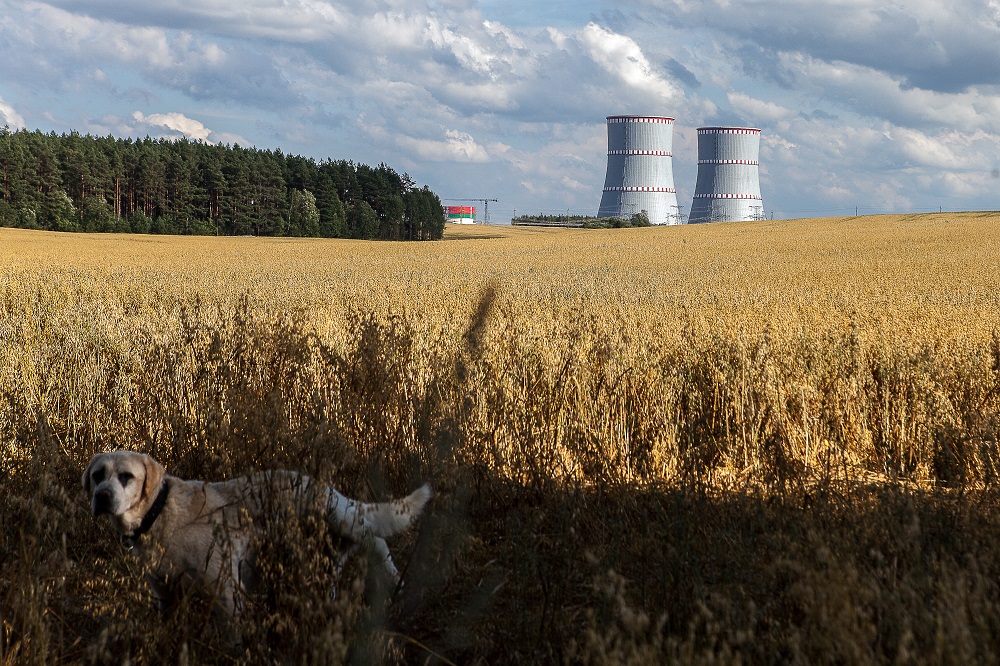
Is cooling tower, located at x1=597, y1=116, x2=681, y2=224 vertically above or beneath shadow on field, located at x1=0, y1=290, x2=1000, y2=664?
Answer: above

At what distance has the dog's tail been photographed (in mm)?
3154

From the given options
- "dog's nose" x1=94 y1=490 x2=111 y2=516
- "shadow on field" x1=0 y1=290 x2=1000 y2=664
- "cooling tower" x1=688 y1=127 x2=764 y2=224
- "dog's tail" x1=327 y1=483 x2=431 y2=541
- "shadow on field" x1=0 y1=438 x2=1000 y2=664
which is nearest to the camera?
"shadow on field" x1=0 y1=438 x2=1000 y2=664

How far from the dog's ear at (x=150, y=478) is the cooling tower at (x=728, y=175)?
6844 cm

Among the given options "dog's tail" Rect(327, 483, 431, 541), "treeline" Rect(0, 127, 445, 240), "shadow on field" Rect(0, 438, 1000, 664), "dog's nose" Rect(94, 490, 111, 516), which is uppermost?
"treeline" Rect(0, 127, 445, 240)

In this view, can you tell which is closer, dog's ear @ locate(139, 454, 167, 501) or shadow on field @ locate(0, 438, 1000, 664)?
shadow on field @ locate(0, 438, 1000, 664)

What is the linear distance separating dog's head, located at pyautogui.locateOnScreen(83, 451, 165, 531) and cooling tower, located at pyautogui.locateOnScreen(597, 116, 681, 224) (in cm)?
6131

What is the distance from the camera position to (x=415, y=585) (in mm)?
3295

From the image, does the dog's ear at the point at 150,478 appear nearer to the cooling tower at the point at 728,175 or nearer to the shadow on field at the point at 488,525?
the shadow on field at the point at 488,525

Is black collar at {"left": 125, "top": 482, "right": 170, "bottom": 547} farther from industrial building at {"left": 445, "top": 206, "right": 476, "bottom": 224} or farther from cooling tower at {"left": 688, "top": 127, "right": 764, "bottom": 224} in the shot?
industrial building at {"left": 445, "top": 206, "right": 476, "bottom": 224}

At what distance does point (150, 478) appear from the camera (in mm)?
3037

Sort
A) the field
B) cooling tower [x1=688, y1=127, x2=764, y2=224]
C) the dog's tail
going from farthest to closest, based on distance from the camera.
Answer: cooling tower [x1=688, y1=127, x2=764, y2=224], the dog's tail, the field

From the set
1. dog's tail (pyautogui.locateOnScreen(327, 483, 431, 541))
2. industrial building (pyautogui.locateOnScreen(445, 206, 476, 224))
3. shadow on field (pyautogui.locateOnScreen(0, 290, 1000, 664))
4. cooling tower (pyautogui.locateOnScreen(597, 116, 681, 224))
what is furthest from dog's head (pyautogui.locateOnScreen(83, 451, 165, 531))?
industrial building (pyautogui.locateOnScreen(445, 206, 476, 224))

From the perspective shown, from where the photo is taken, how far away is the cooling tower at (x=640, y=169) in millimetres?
61750

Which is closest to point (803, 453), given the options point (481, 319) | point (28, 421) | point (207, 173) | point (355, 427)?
point (481, 319)
